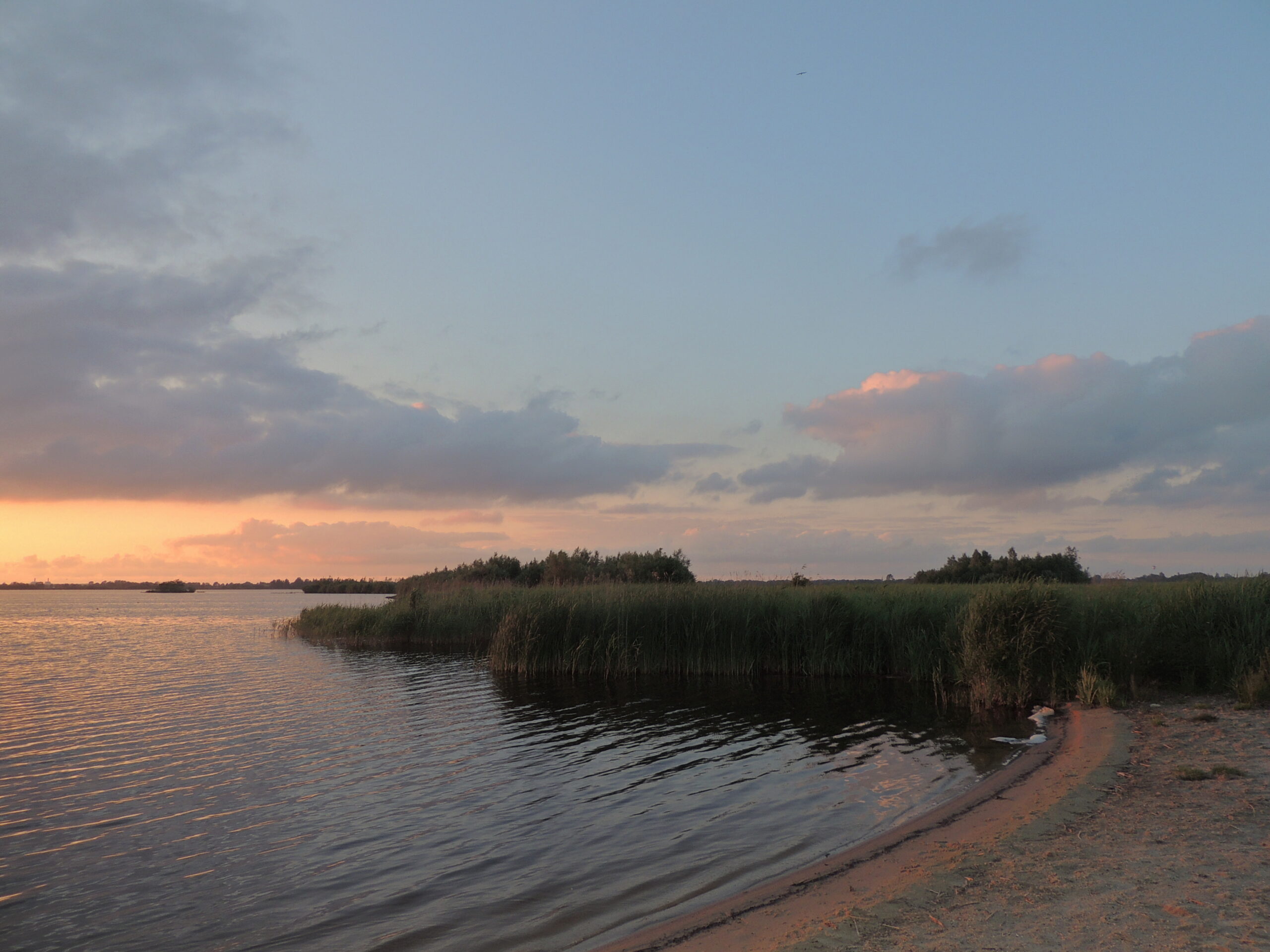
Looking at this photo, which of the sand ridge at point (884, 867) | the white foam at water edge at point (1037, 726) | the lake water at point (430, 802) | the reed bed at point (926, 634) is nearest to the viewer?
the sand ridge at point (884, 867)

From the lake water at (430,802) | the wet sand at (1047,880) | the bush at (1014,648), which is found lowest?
the lake water at (430,802)

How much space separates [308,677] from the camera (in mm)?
23000

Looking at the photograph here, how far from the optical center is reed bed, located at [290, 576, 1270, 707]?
54.4ft

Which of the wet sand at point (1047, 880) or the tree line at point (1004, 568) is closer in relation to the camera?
the wet sand at point (1047, 880)

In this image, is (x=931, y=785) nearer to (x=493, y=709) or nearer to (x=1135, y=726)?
(x=1135, y=726)

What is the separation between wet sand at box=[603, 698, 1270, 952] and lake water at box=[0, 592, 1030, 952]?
0.81m

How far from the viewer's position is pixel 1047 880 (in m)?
6.19

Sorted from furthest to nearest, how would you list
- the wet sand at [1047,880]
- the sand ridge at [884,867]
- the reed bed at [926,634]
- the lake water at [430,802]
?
the reed bed at [926,634]
the lake water at [430,802]
the sand ridge at [884,867]
the wet sand at [1047,880]

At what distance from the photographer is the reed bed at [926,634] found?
54.4ft

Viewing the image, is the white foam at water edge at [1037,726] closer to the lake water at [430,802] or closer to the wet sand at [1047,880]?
the lake water at [430,802]

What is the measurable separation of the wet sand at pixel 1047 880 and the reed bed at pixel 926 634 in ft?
22.0

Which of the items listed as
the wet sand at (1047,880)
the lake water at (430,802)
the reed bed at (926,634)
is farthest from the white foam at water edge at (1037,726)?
the wet sand at (1047,880)

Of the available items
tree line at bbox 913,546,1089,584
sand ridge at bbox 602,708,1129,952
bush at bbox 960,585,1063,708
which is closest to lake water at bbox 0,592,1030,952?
sand ridge at bbox 602,708,1129,952

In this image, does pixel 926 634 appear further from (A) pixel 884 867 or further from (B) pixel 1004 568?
(B) pixel 1004 568
